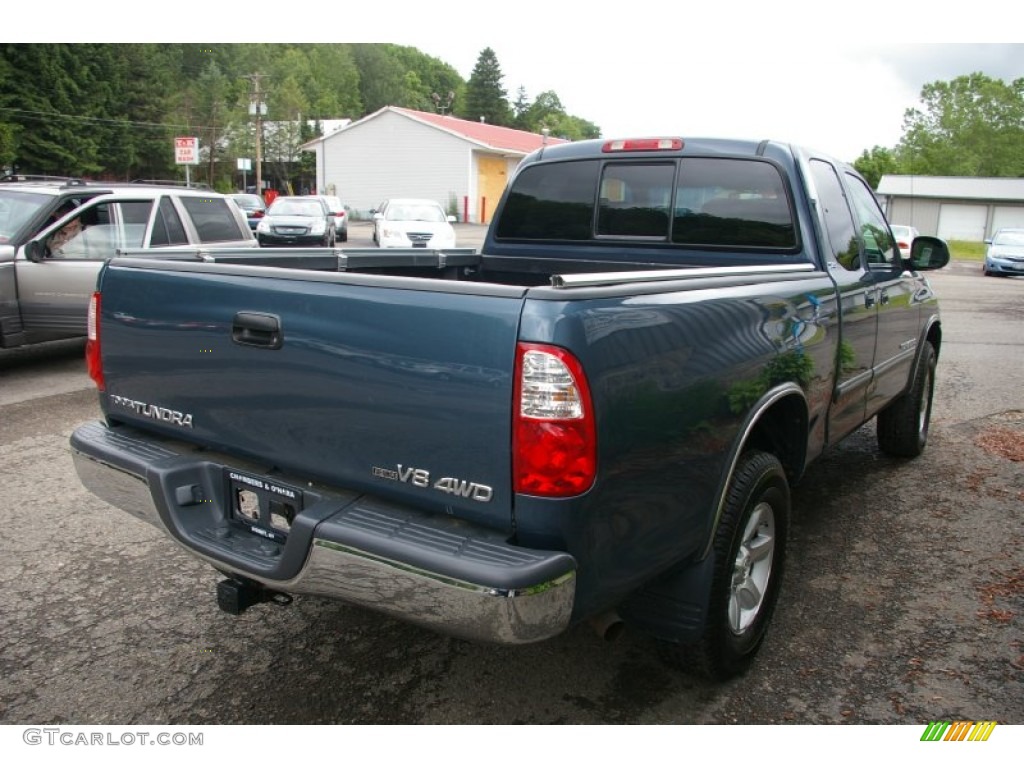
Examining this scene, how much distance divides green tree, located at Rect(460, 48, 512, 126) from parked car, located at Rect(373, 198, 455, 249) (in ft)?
221

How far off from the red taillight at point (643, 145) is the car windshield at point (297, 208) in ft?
61.9

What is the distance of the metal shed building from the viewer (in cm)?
5425

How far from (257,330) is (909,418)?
462 cm

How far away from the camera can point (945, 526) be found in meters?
4.66

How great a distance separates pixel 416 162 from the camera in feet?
159

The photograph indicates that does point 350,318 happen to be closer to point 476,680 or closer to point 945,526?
point 476,680

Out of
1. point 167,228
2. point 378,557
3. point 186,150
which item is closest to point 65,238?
point 167,228

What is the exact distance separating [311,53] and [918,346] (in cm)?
9947

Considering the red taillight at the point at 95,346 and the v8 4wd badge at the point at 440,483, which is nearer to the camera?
the v8 4wd badge at the point at 440,483

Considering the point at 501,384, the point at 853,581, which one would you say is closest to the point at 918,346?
the point at 853,581

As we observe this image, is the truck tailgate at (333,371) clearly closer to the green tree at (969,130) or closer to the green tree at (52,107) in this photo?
the green tree at (52,107)

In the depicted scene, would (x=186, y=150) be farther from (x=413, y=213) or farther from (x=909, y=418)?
(x=909, y=418)

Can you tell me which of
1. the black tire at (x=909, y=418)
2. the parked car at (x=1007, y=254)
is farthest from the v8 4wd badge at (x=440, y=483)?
the parked car at (x=1007, y=254)

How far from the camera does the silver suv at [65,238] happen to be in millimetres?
7734
